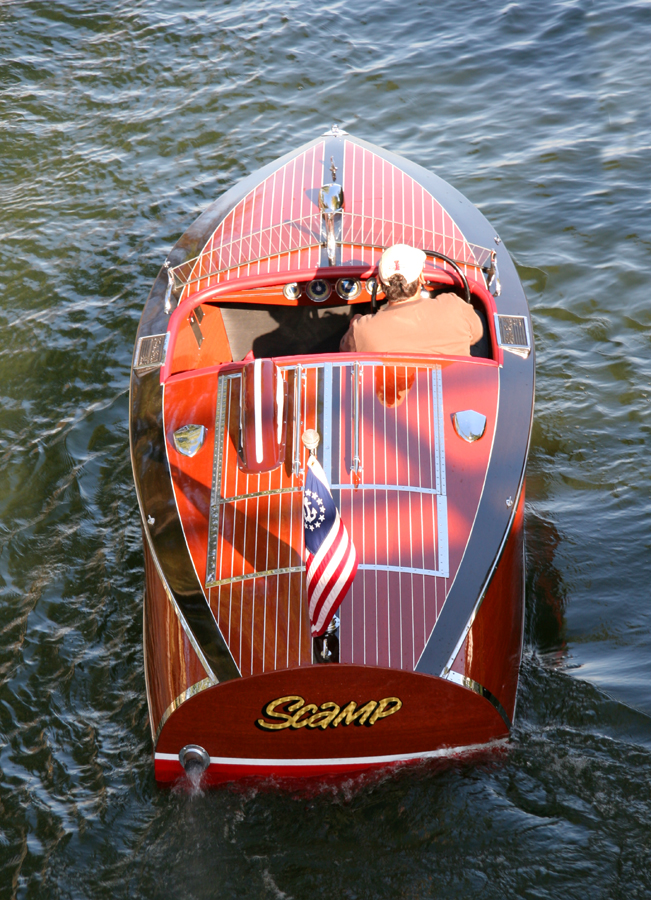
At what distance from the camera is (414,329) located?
3809 mm

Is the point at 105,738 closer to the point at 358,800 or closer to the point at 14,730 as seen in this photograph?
the point at 14,730

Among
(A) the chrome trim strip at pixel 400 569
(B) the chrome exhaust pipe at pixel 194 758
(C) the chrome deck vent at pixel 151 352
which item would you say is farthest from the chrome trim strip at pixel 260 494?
(C) the chrome deck vent at pixel 151 352

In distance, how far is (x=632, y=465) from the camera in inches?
186

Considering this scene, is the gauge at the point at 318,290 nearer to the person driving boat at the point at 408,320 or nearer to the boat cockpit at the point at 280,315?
the boat cockpit at the point at 280,315

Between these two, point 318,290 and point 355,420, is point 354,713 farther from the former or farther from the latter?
point 318,290

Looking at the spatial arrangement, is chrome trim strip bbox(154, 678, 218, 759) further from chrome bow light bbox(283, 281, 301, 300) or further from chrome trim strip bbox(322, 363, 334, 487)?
chrome bow light bbox(283, 281, 301, 300)

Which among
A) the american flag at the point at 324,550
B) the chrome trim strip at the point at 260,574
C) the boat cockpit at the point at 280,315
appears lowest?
the chrome trim strip at the point at 260,574

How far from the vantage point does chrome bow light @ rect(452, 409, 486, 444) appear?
138 inches

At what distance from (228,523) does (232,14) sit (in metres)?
8.62

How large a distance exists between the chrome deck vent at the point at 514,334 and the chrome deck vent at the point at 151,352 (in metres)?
1.74

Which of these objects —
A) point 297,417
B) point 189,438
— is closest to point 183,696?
point 189,438

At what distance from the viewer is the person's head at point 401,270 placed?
146 inches

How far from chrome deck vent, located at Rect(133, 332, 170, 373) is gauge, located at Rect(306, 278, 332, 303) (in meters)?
0.88

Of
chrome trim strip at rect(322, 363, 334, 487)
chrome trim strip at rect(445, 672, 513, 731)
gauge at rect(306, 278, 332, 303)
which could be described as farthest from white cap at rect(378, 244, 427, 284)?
chrome trim strip at rect(445, 672, 513, 731)
